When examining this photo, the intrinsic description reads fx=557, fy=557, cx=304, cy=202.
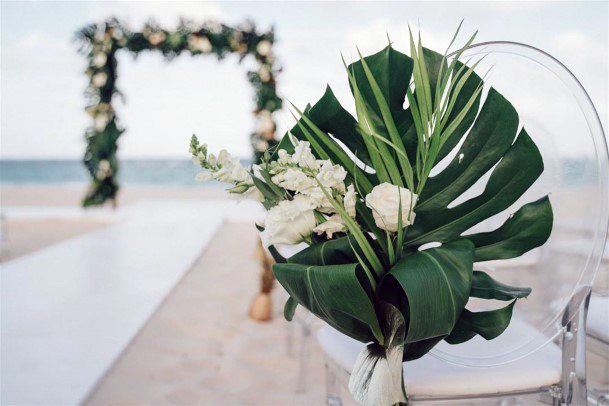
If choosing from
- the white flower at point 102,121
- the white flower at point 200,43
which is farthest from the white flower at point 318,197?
the white flower at point 102,121

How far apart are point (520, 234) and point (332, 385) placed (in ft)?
2.36

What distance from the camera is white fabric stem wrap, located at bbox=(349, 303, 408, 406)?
0.51 m

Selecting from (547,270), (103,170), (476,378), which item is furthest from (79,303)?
(547,270)

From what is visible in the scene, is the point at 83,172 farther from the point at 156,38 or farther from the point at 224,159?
the point at 224,159

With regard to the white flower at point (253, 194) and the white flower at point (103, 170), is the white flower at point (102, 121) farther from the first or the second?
the white flower at point (253, 194)

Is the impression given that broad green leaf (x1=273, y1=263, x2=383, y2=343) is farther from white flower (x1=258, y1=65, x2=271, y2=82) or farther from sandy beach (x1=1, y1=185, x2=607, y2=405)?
white flower (x1=258, y1=65, x2=271, y2=82)

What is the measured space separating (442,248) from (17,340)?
215 centimetres

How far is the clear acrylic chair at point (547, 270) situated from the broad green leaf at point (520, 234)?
0.76 ft

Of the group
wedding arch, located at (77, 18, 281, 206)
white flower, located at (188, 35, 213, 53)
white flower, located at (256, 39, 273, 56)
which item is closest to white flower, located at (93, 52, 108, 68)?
wedding arch, located at (77, 18, 281, 206)

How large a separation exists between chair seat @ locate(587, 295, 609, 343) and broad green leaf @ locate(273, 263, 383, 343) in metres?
0.87

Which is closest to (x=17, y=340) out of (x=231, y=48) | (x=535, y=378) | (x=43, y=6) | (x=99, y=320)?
(x=99, y=320)

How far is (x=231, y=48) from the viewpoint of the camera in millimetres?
2979

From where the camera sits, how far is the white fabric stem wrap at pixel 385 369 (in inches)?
19.9

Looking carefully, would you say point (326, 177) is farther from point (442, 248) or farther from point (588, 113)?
point (588, 113)
